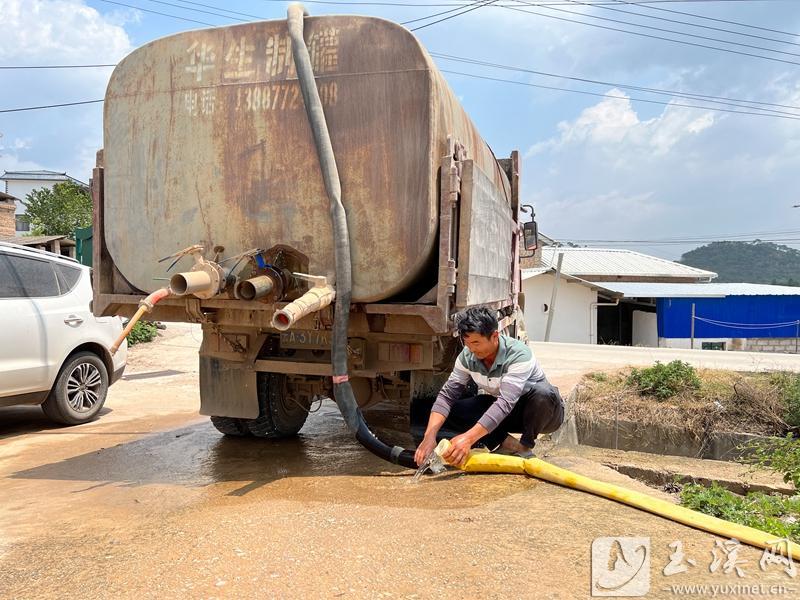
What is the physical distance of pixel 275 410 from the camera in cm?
527

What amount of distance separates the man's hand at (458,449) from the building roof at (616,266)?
88.3 feet

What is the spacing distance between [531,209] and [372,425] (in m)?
3.54

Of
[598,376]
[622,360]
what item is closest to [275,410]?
Answer: [598,376]

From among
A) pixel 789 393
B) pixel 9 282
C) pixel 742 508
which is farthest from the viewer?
pixel 789 393

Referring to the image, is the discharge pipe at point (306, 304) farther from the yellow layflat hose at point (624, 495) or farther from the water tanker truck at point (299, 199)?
the yellow layflat hose at point (624, 495)

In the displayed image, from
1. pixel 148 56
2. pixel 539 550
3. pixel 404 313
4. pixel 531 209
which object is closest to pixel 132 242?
pixel 148 56

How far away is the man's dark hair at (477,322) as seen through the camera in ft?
12.4

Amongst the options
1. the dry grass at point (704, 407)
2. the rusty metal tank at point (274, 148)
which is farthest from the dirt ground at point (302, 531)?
the dry grass at point (704, 407)

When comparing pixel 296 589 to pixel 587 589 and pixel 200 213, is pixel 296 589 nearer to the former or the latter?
pixel 587 589

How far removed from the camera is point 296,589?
2389 millimetres

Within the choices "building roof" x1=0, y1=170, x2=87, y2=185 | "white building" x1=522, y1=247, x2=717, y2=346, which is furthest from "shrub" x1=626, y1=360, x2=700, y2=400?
"building roof" x1=0, y1=170, x2=87, y2=185

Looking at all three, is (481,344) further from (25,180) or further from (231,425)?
(25,180)

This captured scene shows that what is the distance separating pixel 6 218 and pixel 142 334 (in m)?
12.0

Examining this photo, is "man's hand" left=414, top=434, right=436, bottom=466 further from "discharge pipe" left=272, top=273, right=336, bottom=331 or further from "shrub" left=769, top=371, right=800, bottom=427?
"shrub" left=769, top=371, right=800, bottom=427
